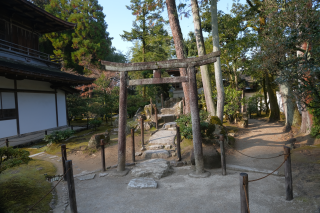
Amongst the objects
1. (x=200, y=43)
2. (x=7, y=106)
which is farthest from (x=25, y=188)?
(x=200, y=43)

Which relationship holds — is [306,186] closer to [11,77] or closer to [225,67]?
[11,77]

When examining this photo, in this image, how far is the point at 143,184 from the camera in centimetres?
539

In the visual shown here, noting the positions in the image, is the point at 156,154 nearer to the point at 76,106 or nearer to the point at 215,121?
the point at 215,121

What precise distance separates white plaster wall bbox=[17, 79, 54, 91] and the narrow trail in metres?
11.1

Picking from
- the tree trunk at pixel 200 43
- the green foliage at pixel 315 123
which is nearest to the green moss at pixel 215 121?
the tree trunk at pixel 200 43

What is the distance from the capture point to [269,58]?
678 centimetres

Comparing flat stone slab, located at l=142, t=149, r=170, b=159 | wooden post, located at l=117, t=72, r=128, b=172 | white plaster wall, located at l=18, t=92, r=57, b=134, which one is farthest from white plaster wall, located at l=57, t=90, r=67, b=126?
wooden post, located at l=117, t=72, r=128, b=172

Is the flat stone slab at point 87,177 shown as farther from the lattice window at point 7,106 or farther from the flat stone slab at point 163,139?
the lattice window at point 7,106

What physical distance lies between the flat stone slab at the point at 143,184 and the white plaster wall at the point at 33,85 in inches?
361

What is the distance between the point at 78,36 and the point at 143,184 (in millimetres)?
26521

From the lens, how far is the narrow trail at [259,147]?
7035 millimetres

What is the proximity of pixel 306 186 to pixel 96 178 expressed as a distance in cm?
569

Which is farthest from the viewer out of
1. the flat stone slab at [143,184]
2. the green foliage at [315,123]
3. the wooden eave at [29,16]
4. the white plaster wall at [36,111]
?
the wooden eave at [29,16]

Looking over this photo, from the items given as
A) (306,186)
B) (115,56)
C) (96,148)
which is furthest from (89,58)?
(306,186)
